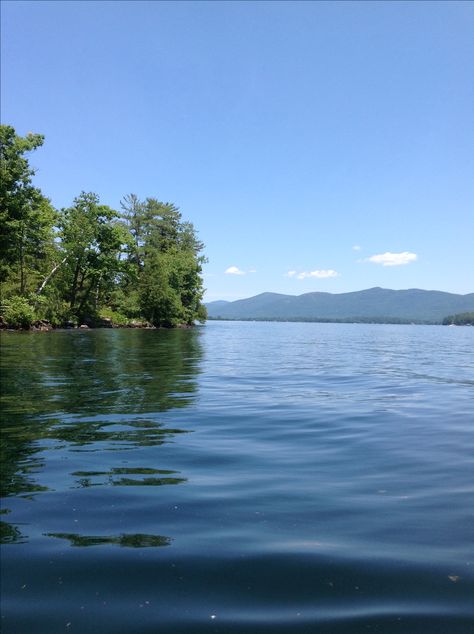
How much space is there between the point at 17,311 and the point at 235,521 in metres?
47.1

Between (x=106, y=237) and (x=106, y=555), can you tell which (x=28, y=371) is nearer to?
(x=106, y=555)

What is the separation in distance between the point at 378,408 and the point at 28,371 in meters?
12.5

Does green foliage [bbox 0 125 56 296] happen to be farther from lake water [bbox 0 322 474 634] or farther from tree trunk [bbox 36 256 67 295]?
lake water [bbox 0 322 474 634]

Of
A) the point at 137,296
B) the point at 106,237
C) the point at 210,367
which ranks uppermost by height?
the point at 106,237

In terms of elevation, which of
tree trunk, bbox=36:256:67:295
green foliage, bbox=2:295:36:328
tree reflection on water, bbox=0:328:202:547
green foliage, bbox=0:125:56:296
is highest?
green foliage, bbox=0:125:56:296

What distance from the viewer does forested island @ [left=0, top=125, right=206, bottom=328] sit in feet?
155

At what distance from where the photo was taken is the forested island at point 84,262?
47250mm

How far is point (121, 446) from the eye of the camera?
761 cm

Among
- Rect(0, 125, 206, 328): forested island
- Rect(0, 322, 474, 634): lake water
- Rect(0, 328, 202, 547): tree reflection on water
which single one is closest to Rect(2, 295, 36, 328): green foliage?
Rect(0, 125, 206, 328): forested island

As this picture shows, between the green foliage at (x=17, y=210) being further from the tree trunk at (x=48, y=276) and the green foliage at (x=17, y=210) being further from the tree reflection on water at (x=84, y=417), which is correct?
the tree reflection on water at (x=84, y=417)

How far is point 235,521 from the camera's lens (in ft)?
15.6

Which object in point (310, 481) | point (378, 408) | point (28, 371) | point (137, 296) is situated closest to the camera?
point (310, 481)

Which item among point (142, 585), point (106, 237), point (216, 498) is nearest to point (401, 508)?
point (216, 498)

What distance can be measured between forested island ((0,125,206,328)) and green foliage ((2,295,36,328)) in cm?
9
